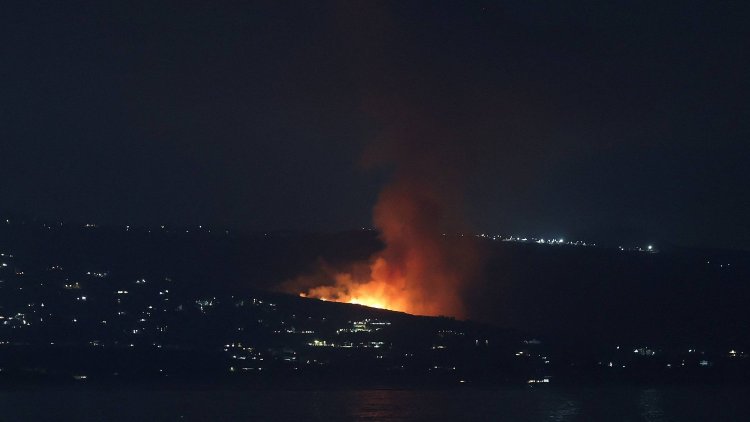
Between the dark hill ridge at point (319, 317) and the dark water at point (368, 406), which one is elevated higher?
the dark hill ridge at point (319, 317)

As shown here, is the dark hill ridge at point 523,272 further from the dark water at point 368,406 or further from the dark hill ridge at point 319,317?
the dark water at point 368,406

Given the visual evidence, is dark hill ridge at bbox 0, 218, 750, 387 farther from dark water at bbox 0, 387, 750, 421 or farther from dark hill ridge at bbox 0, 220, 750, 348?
dark water at bbox 0, 387, 750, 421

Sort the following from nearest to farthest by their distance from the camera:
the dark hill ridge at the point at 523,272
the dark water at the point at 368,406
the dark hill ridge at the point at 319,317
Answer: the dark water at the point at 368,406 → the dark hill ridge at the point at 319,317 → the dark hill ridge at the point at 523,272

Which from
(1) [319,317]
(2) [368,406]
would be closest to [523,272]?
(1) [319,317]

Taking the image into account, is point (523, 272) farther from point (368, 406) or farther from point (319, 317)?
point (368, 406)

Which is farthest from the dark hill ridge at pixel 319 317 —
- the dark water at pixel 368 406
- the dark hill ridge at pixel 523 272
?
the dark water at pixel 368 406

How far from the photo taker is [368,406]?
43.2m

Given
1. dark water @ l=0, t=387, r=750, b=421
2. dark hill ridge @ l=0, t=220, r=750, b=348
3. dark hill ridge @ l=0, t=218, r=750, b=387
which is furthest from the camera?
dark hill ridge @ l=0, t=220, r=750, b=348

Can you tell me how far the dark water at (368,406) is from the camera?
126 feet

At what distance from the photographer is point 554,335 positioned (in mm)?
72938

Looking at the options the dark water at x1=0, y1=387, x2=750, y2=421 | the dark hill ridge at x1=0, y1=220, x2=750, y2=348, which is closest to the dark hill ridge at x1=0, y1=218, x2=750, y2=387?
the dark hill ridge at x1=0, y1=220, x2=750, y2=348

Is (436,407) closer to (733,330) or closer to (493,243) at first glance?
(733,330)

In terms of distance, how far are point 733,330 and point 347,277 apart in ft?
90.6

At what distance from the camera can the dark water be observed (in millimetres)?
38312
